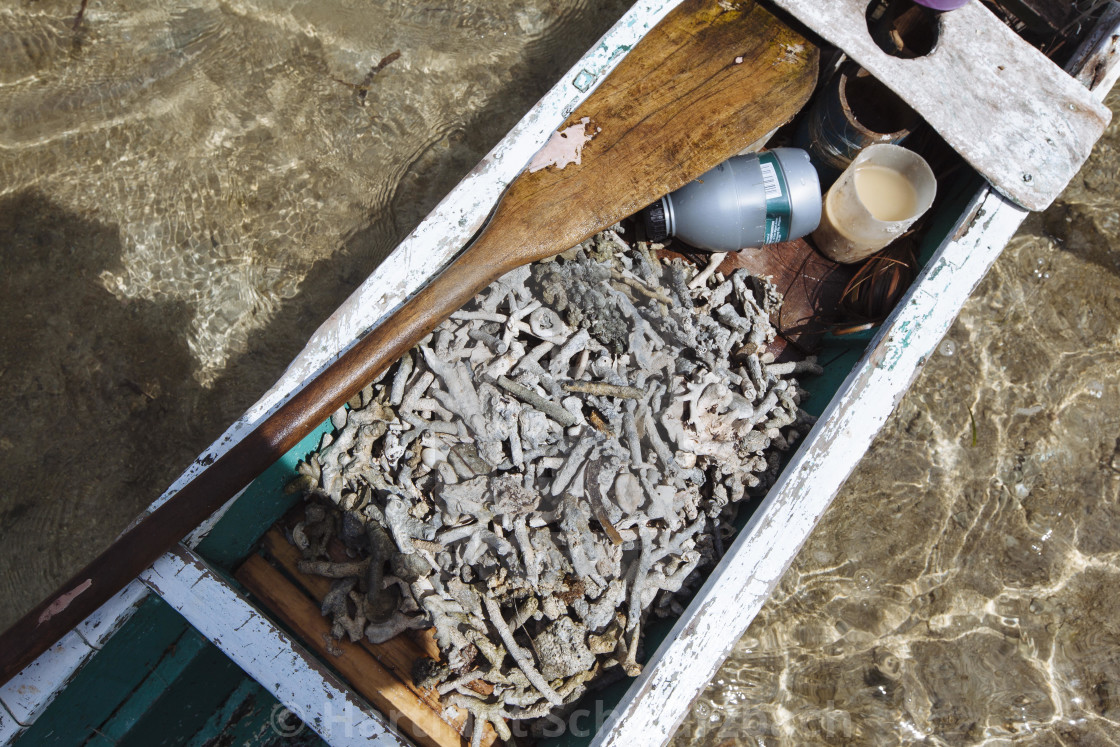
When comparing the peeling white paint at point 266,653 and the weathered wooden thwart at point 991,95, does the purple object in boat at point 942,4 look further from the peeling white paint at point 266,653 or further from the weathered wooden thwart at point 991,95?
the peeling white paint at point 266,653

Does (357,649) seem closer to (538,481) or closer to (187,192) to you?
(538,481)

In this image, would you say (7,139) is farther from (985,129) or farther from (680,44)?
(985,129)

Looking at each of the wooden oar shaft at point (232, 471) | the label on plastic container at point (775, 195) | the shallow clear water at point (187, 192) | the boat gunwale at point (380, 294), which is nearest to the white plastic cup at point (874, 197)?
the label on plastic container at point (775, 195)

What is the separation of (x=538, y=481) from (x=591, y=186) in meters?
1.04

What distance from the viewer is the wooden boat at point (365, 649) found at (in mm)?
1973

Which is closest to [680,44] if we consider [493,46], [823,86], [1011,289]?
[823,86]

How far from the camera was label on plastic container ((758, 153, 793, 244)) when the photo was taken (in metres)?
2.56

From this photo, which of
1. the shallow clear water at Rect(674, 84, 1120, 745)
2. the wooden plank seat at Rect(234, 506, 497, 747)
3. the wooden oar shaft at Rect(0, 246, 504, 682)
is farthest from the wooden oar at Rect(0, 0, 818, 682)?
the shallow clear water at Rect(674, 84, 1120, 745)

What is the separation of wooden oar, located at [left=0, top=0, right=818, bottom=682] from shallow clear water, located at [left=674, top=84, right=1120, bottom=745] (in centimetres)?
190

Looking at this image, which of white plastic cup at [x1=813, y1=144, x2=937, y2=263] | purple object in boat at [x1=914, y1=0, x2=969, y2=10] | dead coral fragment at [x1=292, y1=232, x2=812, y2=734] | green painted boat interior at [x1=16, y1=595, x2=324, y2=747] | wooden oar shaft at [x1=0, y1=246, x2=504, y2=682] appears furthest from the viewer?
white plastic cup at [x1=813, y1=144, x2=937, y2=263]

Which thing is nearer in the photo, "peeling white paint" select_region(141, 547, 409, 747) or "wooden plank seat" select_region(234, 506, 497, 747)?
"peeling white paint" select_region(141, 547, 409, 747)

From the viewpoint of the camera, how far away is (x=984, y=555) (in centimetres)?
343

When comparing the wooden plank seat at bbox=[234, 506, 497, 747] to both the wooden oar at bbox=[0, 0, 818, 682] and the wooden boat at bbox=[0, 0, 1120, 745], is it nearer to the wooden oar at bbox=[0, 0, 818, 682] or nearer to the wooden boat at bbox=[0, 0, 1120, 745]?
the wooden boat at bbox=[0, 0, 1120, 745]

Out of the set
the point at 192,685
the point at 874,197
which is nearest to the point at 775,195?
the point at 874,197
